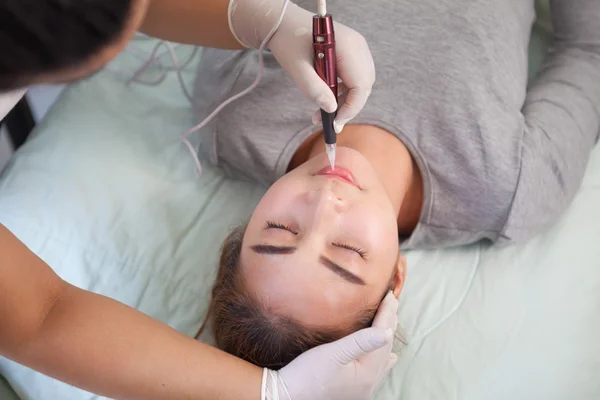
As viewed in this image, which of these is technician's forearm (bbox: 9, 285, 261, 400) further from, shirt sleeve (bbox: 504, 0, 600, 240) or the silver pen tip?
shirt sleeve (bbox: 504, 0, 600, 240)

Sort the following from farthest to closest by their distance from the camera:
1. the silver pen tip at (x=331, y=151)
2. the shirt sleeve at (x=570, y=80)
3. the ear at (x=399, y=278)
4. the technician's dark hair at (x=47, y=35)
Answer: the shirt sleeve at (x=570, y=80) → the ear at (x=399, y=278) → the silver pen tip at (x=331, y=151) → the technician's dark hair at (x=47, y=35)

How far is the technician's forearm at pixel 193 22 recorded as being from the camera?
116 cm

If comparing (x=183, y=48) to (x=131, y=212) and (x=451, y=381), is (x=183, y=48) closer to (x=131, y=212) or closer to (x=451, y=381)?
(x=131, y=212)

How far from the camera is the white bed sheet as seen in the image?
1065mm

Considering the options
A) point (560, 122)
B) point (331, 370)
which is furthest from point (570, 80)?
point (331, 370)

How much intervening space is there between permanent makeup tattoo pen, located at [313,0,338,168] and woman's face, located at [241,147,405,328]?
0.07 m

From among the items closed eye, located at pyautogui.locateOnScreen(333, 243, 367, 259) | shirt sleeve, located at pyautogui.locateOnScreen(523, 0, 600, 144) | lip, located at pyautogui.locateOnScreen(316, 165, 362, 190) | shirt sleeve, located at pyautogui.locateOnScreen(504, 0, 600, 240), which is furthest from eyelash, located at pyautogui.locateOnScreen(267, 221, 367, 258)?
shirt sleeve, located at pyautogui.locateOnScreen(523, 0, 600, 144)

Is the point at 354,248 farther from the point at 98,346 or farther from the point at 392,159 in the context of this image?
the point at 98,346

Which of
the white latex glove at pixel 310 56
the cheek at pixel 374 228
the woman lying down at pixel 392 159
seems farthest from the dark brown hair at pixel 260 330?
the white latex glove at pixel 310 56

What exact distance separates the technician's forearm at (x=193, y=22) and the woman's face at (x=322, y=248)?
368 mm

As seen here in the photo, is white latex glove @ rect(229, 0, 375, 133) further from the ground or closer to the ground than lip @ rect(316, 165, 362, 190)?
further from the ground

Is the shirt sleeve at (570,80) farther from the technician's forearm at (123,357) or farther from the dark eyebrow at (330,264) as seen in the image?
the technician's forearm at (123,357)

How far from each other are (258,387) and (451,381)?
383 mm

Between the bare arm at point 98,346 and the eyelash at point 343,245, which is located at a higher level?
the eyelash at point 343,245
